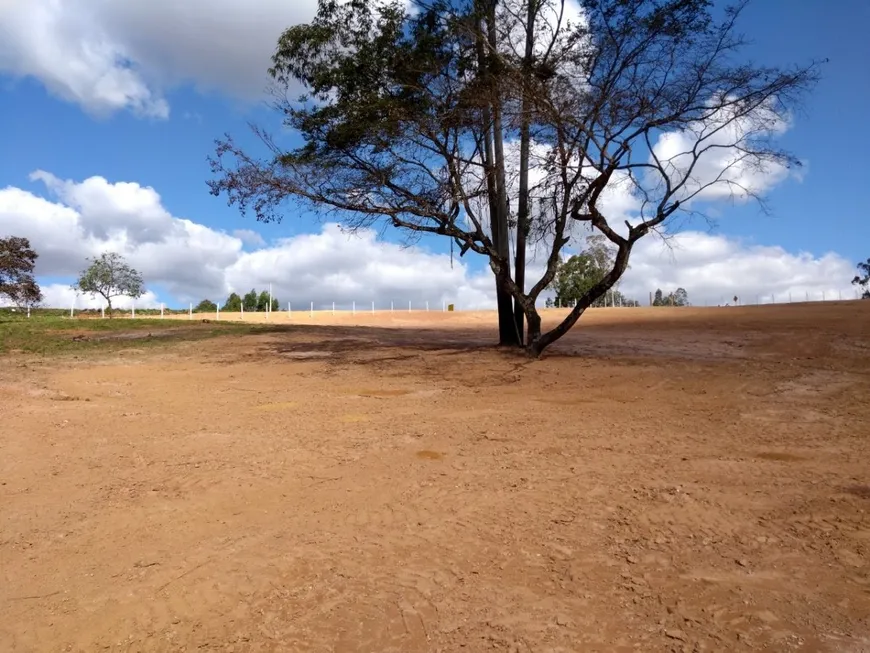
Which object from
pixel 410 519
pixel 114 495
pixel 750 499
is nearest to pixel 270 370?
pixel 114 495

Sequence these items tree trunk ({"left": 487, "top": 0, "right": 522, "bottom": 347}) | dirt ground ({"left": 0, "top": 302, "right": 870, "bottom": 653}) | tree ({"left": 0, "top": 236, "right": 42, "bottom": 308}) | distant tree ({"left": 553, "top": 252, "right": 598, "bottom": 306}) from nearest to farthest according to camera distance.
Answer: dirt ground ({"left": 0, "top": 302, "right": 870, "bottom": 653}) < tree trunk ({"left": 487, "top": 0, "right": 522, "bottom": 347}) < tree ({"left": 0, "top": 236, "right": 42, "bottom": 308}) < distant tree ({"left": 553, "top": 252, "right": 598, "bottom": 306})

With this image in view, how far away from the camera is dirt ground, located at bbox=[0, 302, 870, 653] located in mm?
3826

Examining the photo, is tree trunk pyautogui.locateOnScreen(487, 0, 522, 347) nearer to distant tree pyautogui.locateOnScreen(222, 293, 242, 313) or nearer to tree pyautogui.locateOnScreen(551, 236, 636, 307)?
tree pyautogui.locateOnScreen(551, 236, 636, 307)

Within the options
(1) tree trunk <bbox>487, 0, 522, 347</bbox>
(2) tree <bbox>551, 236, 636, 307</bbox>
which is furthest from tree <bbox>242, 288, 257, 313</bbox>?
(1) tree trunk <bbox>487, 0, 522, 347</bbox>

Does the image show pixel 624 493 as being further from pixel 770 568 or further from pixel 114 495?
pixel 114 495

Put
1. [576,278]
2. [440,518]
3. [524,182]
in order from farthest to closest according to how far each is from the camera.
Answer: [576,278] < [524,182] < [440,518]

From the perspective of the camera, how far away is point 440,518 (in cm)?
528

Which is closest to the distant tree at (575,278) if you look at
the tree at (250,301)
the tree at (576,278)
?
the tree at (576,278)

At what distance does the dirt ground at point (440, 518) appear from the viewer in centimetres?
383

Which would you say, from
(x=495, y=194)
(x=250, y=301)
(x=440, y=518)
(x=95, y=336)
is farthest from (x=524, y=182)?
(x=250, y=301)

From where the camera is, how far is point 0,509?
570cm

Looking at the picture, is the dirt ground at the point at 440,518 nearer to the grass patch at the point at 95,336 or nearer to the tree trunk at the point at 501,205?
the tree trunk at the point at 501,205

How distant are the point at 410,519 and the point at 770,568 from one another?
2.63m

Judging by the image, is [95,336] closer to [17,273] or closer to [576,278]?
[17,273]
